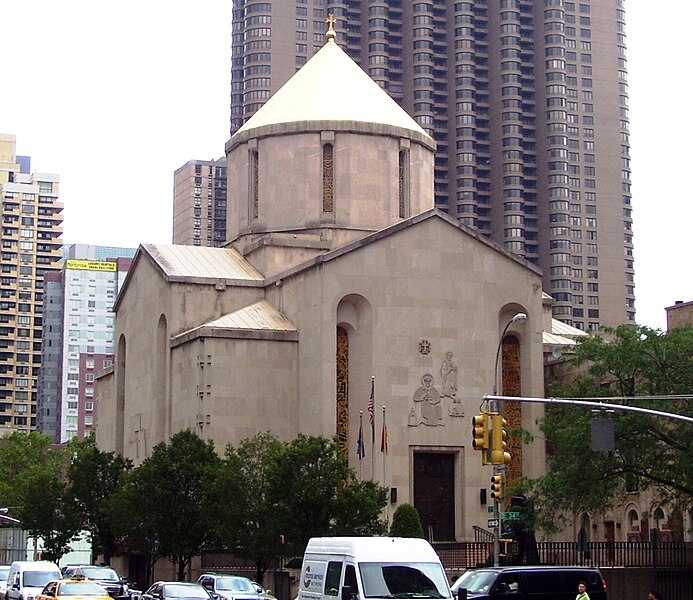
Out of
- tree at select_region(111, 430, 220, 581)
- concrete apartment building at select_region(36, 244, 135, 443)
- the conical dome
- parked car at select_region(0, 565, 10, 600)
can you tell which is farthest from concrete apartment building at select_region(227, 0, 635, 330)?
parked car at select_region(0, 565, 10, 600)

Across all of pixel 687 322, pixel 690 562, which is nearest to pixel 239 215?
pixel 687 322

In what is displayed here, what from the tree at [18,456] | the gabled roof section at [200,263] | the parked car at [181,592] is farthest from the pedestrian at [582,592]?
the tree at [18,456]

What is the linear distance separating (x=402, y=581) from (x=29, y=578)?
54.3 ft

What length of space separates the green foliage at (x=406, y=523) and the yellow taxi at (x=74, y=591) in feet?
51.0

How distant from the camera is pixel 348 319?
54.6 meters

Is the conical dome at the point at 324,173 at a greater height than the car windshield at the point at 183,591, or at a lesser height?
greater

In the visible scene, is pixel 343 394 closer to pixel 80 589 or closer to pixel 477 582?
pixel 80 589

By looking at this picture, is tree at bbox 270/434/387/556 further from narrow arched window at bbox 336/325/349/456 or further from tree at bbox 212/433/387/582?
narrow arched window at bbox 336/325/349/456

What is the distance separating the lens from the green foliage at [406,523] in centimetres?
4631

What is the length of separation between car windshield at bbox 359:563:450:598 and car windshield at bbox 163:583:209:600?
959 centimetres

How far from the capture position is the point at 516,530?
42.9 m

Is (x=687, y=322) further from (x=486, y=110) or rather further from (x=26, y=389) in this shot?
(x=26, y=389)

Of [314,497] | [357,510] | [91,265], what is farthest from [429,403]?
[91,265]

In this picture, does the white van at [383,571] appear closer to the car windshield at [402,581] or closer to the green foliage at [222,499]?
the car windshield at [402,581]
